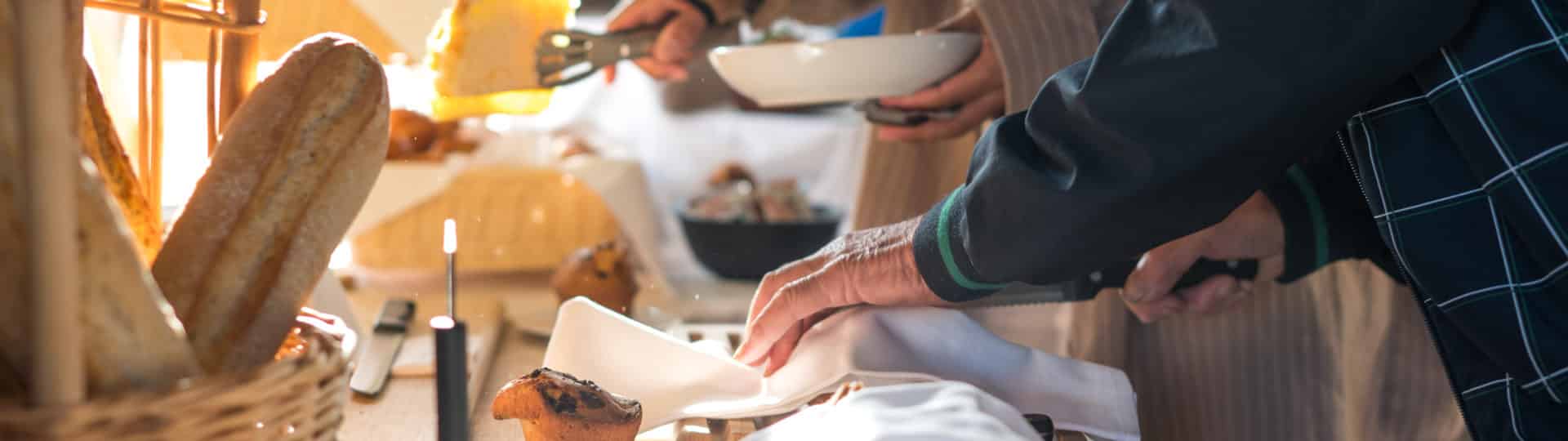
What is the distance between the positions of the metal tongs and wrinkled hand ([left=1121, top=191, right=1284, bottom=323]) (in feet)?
1.83

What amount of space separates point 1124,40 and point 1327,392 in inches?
23.7

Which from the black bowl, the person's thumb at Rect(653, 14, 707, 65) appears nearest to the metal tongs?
the person's thumb at Rect(653, 14, 707, 65)

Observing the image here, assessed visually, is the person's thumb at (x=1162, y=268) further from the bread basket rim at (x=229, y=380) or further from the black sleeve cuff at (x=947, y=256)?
the bread basket rim at (x=229, y=380)

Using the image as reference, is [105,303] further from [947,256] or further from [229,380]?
[947,256]

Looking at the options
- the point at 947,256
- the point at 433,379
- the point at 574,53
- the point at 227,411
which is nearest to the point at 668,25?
the point at 574,53

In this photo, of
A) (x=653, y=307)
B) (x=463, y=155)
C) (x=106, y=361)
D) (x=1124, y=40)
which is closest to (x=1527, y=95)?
(x=1124, y=40)

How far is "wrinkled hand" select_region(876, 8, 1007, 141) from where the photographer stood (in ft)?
3.21

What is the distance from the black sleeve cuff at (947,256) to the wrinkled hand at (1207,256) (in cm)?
23

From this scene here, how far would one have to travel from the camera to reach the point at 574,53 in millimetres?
1062

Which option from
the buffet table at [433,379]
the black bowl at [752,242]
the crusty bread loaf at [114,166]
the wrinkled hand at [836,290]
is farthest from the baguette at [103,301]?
the black bowl at [752,242]

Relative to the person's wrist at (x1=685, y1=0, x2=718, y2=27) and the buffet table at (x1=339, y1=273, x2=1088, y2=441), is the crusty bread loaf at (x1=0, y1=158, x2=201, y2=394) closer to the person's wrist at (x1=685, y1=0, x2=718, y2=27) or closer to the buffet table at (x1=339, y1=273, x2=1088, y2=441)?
the buffet table at (x1=339, y1=273, x2=1088, y2=441)

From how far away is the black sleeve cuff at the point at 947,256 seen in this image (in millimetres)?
646

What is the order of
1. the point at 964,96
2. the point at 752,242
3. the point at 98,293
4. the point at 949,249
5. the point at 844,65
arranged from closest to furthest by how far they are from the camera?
the point at 98,293, the point at 949,249, the point at 844,65, the point at 964,96, the point at 752,242

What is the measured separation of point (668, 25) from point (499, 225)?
0.45m
